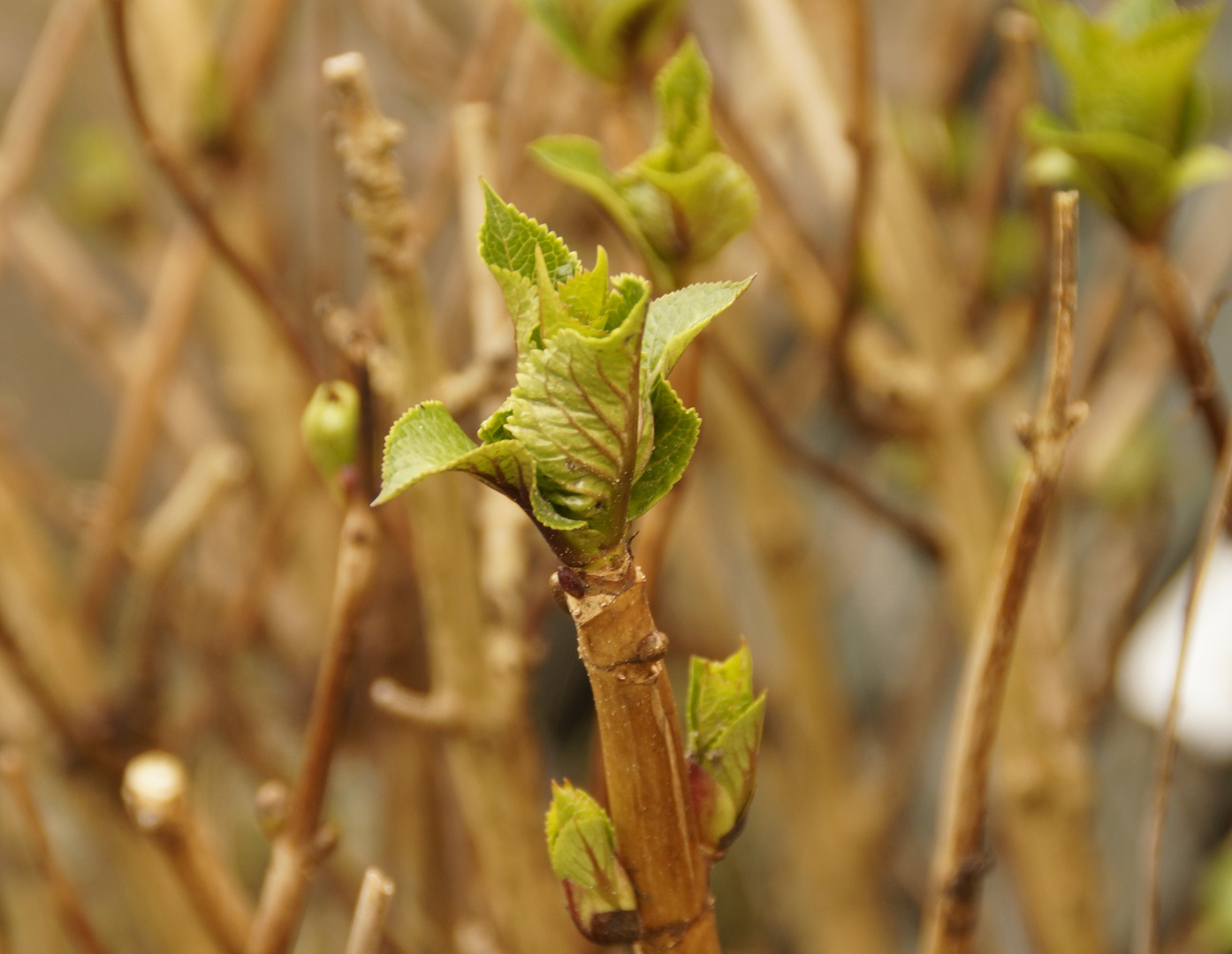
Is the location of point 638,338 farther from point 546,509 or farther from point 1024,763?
point 1024,763

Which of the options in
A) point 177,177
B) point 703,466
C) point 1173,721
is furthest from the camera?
point 703,466

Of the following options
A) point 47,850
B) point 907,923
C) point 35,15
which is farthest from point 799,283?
point 35,15

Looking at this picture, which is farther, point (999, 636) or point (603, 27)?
point (603, 27)

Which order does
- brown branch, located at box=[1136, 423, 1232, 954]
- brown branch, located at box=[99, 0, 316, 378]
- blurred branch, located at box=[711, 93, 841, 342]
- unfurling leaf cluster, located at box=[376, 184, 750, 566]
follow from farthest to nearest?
1. blurred branch, located at box=[711, 93, 841, 342]
2. brown branch, located at box=[99, 0, 316, 378]
3. brown branch, located at box=[1136, 423, 1232, 954]
4. unfurling leaf cluster, located at box=[376, 184, 750, 566]

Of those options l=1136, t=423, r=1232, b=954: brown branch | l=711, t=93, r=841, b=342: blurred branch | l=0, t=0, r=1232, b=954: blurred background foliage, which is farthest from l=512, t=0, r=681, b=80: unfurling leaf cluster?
l=1136, t=423, r=1232, b=954: brown branch

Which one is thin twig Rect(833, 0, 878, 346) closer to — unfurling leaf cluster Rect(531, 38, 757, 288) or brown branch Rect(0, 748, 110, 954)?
unfurling leaf cluster Rect(531, 38, 757, 288)

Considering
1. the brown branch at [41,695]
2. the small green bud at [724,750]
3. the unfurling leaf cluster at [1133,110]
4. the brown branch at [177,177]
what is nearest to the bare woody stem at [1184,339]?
the unfurling leaf cluster at [1133,110]

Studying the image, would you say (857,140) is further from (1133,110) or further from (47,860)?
(47,860)

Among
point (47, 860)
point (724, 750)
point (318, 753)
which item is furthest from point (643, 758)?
point (47, 860)
